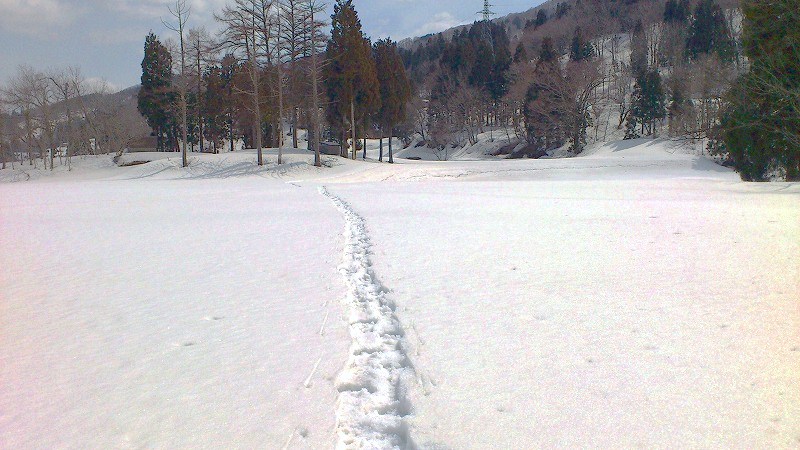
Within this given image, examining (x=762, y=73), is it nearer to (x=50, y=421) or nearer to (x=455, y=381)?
Answer: (x=455, y=381)

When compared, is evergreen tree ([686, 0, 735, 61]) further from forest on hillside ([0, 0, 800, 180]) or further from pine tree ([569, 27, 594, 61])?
pine tree ([569, 27, 594, 61])

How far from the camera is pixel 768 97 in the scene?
15898 millimetres

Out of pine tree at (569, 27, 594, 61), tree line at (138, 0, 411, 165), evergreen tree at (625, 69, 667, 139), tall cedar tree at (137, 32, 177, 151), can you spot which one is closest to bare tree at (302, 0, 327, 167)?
tree line at (138, 0, 411, 165)

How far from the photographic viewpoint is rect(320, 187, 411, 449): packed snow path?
2.74 m

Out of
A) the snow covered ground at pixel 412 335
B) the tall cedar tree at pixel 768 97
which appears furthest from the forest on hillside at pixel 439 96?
the snow covered ground at pixel 412 335

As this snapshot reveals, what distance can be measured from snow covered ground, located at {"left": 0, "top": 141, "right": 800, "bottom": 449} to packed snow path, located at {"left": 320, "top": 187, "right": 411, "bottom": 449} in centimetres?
2

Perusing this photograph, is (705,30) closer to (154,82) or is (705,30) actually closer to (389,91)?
(389,91)

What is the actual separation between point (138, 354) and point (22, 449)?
1.21m

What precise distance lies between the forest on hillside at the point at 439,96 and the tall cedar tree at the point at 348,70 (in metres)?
0.09

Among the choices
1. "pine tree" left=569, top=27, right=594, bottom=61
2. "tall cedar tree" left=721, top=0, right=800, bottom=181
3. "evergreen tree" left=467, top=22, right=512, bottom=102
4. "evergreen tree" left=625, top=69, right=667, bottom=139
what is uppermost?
"pine tree" left=569, top=27, right=594, bottom=61

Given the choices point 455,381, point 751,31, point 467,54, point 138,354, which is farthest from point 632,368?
point 467,54

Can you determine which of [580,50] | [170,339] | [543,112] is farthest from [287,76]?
[580,50]

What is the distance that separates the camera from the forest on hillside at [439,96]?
16.8m

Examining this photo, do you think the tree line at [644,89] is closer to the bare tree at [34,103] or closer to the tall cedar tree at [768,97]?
the tall cedar tree at [768,97]
